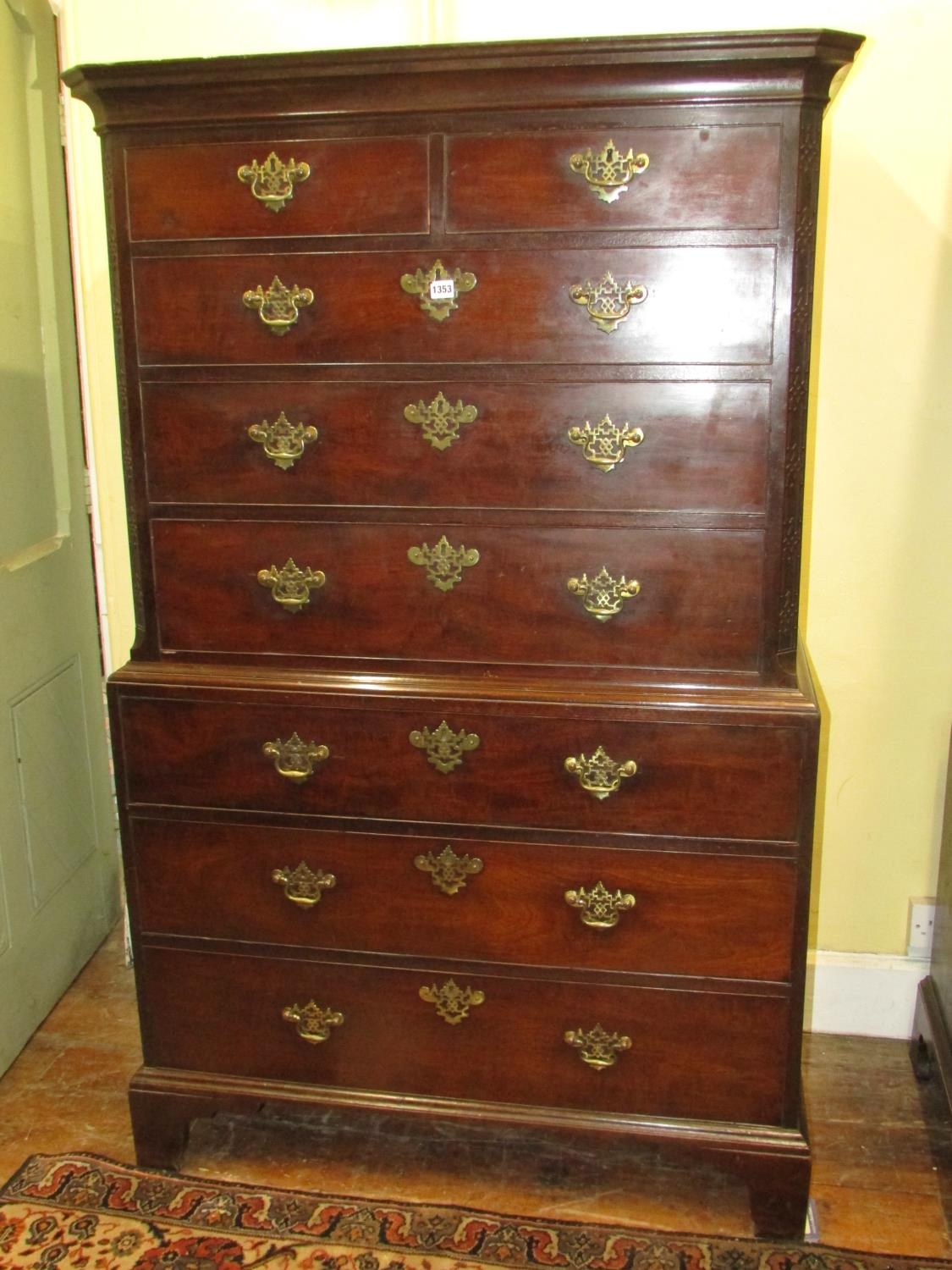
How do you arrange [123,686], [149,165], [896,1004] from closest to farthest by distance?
[149,165] < [123,686] < [896,1004]

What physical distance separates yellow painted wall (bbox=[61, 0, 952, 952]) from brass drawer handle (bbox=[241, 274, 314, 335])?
79 centimetres

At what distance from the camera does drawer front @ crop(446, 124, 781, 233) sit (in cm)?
168

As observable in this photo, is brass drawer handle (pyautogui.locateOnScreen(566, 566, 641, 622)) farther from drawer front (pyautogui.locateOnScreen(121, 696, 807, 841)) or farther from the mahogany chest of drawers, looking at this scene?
drawer front (pyautogui.locateOnScreen(121, 696, 807, 841))

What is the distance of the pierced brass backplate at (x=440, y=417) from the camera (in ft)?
5.95

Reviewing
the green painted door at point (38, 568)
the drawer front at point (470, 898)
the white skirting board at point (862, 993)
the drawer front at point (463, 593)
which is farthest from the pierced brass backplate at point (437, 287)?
the white skirting board at point (862, 993)

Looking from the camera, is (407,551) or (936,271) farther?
(936,271)

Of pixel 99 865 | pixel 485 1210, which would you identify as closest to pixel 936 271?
pixel 485 1210

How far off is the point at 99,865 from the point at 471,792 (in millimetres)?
1347

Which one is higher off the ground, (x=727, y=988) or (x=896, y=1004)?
(x=727, y=988)

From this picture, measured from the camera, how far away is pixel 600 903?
1919 millimetres

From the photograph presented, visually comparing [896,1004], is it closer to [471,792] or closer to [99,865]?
[471,792]

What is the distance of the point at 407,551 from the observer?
6.17 ft

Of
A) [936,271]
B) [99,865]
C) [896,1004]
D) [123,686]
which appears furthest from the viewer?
[99,865]

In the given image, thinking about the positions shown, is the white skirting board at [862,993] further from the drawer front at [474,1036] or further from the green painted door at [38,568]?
the green painted door at [38,568]
